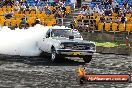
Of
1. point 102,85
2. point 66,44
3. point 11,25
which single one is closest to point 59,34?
point 66,44

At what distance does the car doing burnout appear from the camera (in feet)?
70.6

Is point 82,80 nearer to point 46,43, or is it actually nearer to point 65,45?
point 65,45

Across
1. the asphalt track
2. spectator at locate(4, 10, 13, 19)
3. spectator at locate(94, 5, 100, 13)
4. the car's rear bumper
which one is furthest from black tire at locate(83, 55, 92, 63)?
spectator at locate(4, 10, 13, 19)

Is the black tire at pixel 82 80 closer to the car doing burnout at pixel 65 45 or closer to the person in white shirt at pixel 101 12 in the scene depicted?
the car doing burnout at pixel 65 45

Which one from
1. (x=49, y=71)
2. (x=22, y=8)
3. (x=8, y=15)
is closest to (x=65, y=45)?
(x=49, y=71)

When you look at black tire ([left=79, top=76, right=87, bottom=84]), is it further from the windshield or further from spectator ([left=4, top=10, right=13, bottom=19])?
spectator ([left=4, top=10, right=13, bottom=19])

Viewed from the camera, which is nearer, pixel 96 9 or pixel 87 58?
pixel 87 58

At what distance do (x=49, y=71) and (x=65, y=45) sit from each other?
367 centimetres

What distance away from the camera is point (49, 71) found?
710 inches

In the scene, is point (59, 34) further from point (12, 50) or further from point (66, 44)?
point (12, 50)

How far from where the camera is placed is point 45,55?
24609 mm

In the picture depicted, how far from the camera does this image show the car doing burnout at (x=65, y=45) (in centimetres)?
2152

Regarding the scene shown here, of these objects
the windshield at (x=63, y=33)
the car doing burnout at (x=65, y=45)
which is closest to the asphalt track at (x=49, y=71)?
the car doing burnout at (x=65, y=45)

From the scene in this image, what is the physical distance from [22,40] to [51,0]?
544 inches
